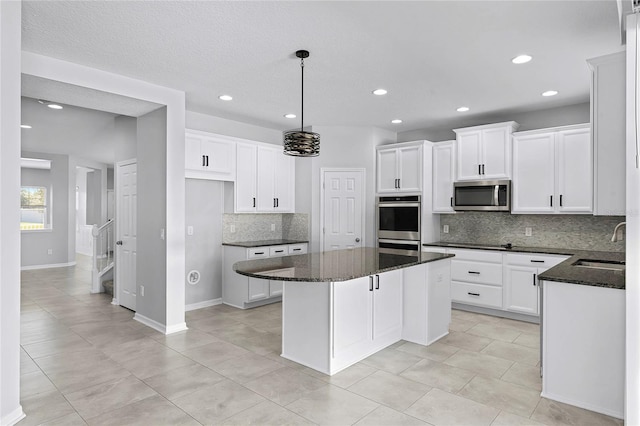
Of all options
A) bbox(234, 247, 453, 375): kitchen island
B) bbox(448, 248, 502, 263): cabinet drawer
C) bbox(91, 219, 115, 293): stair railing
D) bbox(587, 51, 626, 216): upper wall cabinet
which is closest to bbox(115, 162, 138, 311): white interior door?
bbox(91, 219, 115, 293): stair railing

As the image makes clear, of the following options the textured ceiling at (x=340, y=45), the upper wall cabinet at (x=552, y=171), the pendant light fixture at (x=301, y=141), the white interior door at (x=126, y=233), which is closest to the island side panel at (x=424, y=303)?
the pendant light fixture at (x=301, y=141)

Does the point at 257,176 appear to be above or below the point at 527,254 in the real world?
above

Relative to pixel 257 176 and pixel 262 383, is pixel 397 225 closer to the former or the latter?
pixel 257 176

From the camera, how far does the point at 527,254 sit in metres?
4.68

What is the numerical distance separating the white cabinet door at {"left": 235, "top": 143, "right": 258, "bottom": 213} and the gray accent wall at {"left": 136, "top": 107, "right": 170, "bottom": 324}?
4.15 feet

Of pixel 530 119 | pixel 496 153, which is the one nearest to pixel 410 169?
pixel 496 153

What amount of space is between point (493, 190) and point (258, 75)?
3382mm

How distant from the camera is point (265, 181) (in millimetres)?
5836

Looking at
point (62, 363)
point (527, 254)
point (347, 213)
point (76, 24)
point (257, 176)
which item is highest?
point (76, 24)

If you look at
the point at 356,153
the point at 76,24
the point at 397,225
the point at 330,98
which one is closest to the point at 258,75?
the point at 330,98

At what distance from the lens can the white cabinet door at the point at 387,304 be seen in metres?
3.60

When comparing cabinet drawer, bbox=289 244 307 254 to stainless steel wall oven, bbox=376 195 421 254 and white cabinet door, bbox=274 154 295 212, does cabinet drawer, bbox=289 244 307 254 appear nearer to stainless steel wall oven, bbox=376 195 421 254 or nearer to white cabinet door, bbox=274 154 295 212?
white cabinet door, bbox=274 154 295 212

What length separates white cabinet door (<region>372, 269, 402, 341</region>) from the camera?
3.60m

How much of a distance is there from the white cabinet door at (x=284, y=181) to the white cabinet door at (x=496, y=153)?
2894 mm
